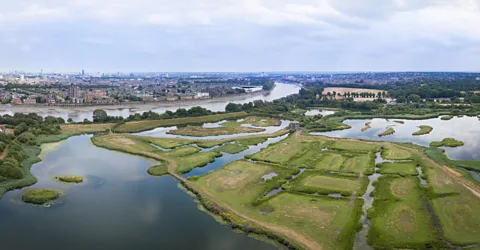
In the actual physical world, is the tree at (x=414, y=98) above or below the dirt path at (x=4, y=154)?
above

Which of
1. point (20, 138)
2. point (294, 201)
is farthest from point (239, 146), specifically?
point (20, 138)

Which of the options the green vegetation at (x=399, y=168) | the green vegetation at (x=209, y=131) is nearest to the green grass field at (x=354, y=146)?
the green vegetation at (x=399, y=168)

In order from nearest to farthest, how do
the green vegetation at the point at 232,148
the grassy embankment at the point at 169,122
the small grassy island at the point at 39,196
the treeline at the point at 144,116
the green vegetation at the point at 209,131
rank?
the small grassy island at the point at 39,196 → the green vegetation at the point at 232,148 → the green vegetation at the point at 209,131 → the grassy embankment at the point at 169,122 → the treeline at the point at 144,116

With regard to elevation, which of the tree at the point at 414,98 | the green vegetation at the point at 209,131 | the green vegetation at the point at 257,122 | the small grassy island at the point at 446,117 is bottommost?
the green vegetation at the point at 209,131

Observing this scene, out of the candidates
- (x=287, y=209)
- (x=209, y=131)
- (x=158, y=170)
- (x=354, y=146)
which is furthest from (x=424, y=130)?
(x=158, y=170)

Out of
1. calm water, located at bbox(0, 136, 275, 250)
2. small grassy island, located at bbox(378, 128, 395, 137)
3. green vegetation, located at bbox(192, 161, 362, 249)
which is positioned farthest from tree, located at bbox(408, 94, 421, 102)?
calm water, located at bbox(0, 136, 275, 250)

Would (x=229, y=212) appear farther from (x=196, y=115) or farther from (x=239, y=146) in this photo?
(x=196, y=115)

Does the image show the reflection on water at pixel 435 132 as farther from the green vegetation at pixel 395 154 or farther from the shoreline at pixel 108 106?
the shoreline at pixel 108 106

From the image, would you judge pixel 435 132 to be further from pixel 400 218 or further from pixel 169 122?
pixel 169 122
